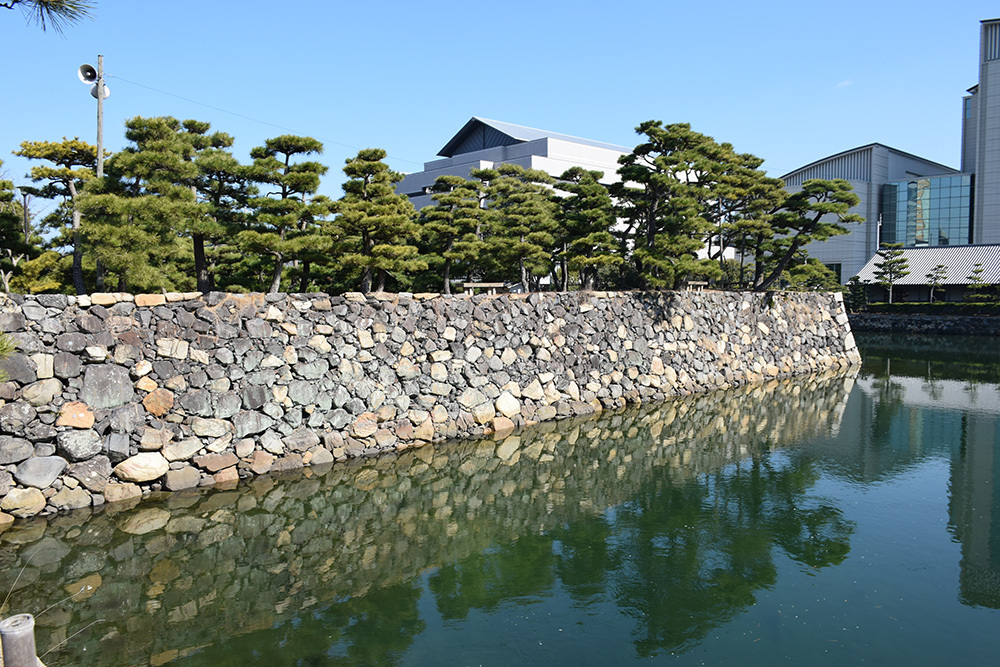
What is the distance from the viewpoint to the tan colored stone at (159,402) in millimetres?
8078

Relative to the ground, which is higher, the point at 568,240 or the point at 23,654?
the point at 568,240

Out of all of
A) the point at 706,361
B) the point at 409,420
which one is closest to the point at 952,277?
the point at 706,361

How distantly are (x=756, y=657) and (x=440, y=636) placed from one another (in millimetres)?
2286

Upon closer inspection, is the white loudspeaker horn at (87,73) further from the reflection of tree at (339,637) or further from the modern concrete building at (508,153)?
the modern concrete building at (508,153)

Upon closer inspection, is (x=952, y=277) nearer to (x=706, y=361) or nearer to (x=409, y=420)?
(x=706, y=361)

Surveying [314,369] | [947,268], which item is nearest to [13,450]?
[314,369]

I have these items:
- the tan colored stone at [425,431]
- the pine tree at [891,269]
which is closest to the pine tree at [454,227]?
the tan colored stone at [425,431]

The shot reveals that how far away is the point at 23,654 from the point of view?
10.7 ft

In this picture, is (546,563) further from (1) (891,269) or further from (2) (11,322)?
(1) (891,269)

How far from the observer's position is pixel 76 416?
750cm

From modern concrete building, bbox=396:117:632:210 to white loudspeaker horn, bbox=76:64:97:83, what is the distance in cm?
2178

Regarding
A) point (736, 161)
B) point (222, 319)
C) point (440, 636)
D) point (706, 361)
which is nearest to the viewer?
point (440, 636)

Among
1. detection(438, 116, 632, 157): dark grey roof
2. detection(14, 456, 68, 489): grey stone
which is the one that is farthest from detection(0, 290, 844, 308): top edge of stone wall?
detection(438, 116, 632, 157): dark grey roof

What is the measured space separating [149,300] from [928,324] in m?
34.8
